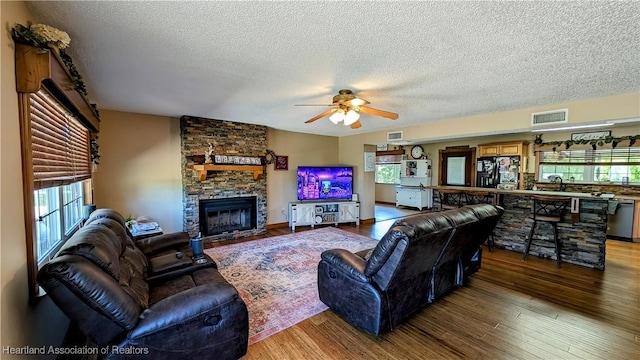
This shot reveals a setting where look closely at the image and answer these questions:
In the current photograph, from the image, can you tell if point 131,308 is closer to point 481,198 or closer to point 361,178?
point 481,198

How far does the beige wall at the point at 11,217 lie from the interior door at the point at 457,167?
27.5 ft

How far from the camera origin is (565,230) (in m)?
3.85

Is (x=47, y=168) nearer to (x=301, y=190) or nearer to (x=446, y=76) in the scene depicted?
(x=446, y=76)

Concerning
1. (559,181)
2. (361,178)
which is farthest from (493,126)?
(559,181)

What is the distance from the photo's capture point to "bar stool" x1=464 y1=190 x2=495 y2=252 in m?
4.46

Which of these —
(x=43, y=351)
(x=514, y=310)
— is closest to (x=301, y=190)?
(x=514, y=310)

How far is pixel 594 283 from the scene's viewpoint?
312cm

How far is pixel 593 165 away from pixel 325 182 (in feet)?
19.4

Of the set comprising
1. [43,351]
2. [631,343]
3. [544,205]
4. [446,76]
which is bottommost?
[631,343]

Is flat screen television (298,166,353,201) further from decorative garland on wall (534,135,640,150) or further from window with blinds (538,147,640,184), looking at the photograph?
window with blinds (538,147,640,184)

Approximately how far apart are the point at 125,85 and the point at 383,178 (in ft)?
28.2

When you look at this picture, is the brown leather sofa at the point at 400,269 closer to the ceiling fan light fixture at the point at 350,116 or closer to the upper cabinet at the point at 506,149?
the ceiling fan light fixture at the point at 350,116

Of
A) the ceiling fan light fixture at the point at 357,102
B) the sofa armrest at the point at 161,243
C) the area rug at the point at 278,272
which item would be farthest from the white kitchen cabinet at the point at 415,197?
the sofa armrest at the point at 161,243

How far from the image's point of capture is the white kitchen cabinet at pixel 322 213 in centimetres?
580
